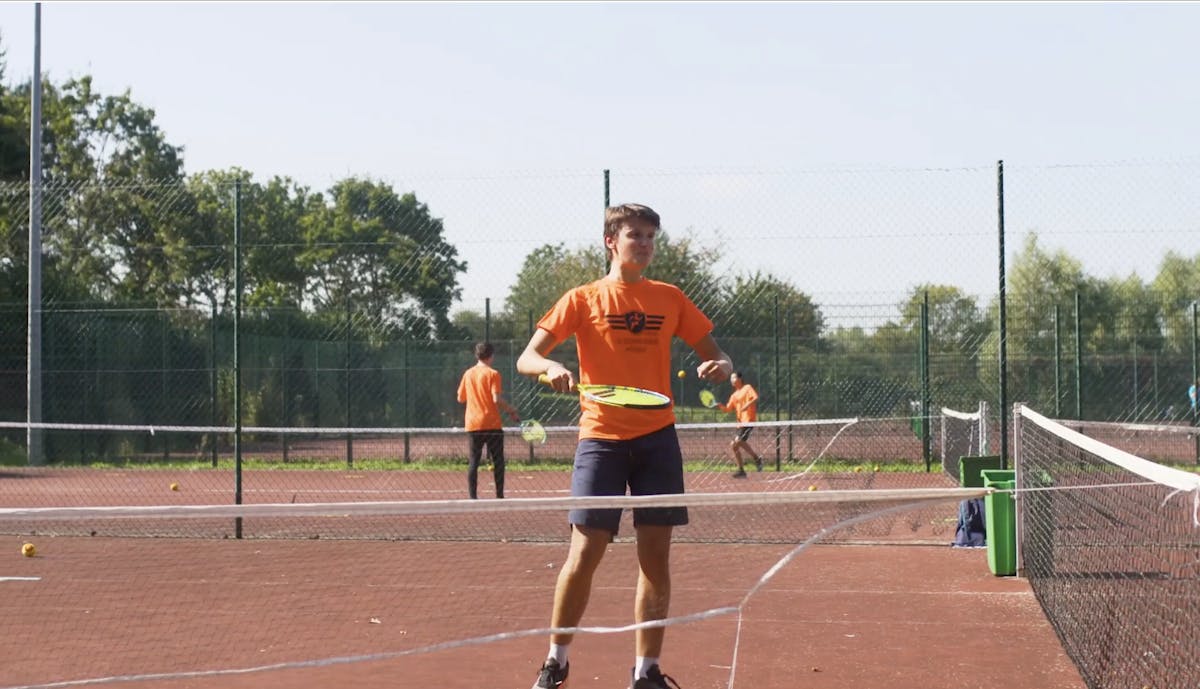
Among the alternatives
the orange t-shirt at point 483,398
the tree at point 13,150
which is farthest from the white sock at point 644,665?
the tree at point 13,150

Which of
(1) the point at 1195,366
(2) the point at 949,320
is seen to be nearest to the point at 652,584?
(2) the point at 949,320

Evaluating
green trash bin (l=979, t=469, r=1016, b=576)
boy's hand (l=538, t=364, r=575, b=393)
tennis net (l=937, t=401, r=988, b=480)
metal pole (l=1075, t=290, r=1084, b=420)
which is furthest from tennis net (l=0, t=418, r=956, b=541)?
boy's hand (l=538, t=364, r=575, b=393)

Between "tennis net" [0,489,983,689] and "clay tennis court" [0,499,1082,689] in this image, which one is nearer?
"tennis net" [0,489,983,689]

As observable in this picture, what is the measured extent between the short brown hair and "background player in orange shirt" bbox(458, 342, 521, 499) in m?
7.50

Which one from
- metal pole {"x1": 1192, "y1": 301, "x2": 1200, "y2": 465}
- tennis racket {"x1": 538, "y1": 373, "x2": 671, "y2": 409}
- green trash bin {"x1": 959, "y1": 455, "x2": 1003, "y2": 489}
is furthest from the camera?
metal pole {"x1": 1192, "y1": 301, "x2": 1200, "y2": 465}

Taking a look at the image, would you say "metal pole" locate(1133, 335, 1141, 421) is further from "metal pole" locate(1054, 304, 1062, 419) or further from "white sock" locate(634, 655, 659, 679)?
"white sock" locate(634, 655, 659, 679)

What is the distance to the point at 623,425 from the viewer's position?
15.9 ft

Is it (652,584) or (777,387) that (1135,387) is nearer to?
(777,387)

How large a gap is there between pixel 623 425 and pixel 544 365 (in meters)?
0.35

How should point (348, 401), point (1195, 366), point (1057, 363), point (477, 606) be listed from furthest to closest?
point (348, 401) → point (1195, 366) → point (1057, 363) → point (477, 606)

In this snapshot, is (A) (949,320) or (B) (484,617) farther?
(A) (949,320)

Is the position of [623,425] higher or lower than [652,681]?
higher

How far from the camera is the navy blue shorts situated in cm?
483

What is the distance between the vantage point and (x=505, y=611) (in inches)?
288
